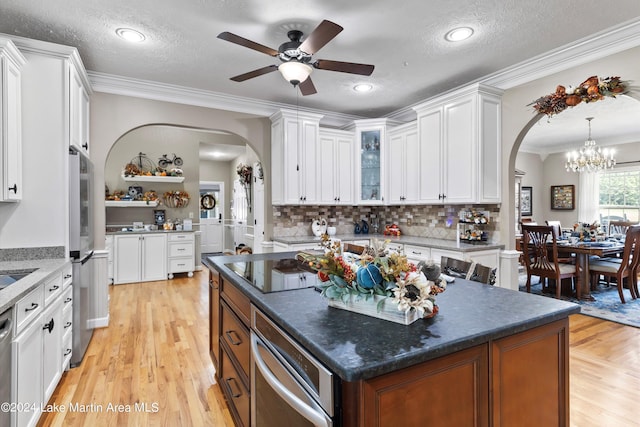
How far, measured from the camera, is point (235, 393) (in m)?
1.81

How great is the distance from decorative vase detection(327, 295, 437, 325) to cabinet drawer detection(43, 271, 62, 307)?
5.88ft

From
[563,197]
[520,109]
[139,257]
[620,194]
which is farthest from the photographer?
[563,197]

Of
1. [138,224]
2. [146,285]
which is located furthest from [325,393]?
[138,224]

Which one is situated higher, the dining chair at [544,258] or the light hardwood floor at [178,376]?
the dining chair at [544,258]

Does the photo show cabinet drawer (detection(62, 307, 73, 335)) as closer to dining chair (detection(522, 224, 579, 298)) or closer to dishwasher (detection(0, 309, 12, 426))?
dishwasher (detection(0, 309, 12, 426))

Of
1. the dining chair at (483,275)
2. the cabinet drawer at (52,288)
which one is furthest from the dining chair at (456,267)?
the cabinet drawer at (52,288)

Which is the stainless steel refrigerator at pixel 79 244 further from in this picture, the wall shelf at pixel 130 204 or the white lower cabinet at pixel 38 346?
the wall shelf at pixel 130 204

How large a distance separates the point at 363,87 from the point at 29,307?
3.45 m

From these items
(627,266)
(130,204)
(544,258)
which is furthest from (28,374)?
(627,266)

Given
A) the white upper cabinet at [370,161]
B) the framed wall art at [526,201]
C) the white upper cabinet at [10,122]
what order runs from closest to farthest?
the white upper cabinet at [10,122] → the white upper cabinet at [370,161] → the framed wall art at [526,201]

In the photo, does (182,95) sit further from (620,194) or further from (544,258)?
(620,194)

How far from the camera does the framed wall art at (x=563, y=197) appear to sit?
7.49 m

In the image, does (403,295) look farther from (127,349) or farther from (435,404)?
(127,349)

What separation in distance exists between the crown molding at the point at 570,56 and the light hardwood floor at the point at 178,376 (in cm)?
246
